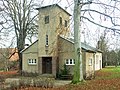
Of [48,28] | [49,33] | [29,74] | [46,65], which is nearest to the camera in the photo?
[49,33]

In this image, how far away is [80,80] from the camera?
2591 cm

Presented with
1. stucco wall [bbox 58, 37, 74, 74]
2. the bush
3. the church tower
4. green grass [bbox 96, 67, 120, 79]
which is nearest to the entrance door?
the church tower

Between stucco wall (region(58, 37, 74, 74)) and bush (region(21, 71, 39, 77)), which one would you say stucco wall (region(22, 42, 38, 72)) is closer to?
bush (region(21, 71, 39, 77))

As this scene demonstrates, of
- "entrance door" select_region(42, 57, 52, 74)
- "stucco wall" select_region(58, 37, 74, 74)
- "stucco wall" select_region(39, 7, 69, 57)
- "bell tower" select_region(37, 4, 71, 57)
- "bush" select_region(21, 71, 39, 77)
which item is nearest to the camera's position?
"stucco wall" select_region(58, 37, 74, 74)

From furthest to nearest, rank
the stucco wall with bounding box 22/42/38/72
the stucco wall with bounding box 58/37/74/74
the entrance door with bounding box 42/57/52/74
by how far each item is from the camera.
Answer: the stucco wall with bounding box 22/42/38/72
the entrance door with bounding box 42/57/52/74
the stucco wall with bounding box 58/37/74/74

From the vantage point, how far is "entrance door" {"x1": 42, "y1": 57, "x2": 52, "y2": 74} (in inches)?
1591

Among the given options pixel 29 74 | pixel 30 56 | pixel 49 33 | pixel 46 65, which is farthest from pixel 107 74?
pixel 30 56

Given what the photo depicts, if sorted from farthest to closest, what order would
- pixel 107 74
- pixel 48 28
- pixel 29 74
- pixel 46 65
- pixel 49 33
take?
pixel 107 74 → pixel 46 65 → pixel 29 74 → pixel 48 28 → pixel 49 33

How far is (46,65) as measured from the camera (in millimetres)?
40906

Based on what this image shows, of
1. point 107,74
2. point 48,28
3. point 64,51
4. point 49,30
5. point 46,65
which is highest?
point 48,28

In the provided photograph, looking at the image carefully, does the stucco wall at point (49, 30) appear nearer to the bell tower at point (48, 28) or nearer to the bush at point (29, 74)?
the bell tower at point (48, 28)

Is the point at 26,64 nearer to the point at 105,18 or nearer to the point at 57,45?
the point at 57,45

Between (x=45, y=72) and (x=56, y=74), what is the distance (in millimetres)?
2721

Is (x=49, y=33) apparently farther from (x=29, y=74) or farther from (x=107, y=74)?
(x=107, y=74)
